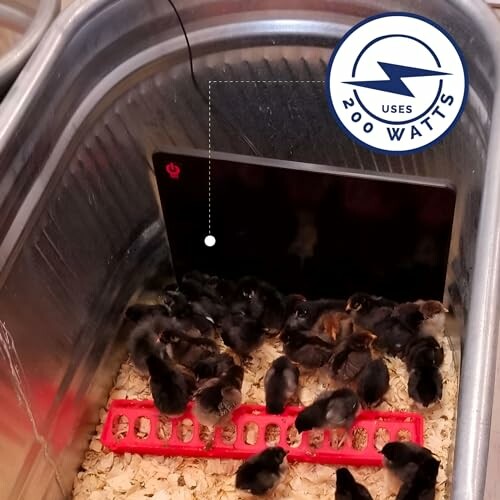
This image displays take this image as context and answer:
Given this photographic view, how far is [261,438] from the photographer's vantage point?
1306mm

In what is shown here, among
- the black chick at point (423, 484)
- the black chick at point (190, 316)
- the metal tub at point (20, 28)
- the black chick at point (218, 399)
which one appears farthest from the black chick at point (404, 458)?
the metal tub at point (20, 28)

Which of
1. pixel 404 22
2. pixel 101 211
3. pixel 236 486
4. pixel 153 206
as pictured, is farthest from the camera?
pixel 153 206

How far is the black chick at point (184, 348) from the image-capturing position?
1.37 metres

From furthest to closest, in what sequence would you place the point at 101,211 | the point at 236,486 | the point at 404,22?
1. the point at 101,211
2. the point at 236,486
3. the point at 404,22

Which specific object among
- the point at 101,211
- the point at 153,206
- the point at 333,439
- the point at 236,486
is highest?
the point at 153,206

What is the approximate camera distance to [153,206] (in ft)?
4.96

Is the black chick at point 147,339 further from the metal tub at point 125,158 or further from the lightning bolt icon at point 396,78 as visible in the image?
the lightning bolt icon at point 396,78

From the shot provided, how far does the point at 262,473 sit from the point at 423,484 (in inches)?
10.5

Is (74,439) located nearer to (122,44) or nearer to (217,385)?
(217,385)

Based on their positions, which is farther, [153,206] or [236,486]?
[153,206]

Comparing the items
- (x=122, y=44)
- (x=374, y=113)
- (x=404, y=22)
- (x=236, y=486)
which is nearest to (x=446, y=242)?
(x=374, y=113)

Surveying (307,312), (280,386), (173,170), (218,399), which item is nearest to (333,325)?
(307,312)

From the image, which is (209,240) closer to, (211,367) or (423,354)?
(211,367)

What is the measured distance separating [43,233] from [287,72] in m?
0.52
